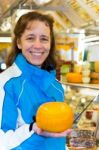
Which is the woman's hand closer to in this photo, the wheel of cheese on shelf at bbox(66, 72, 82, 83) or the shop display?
the shop display

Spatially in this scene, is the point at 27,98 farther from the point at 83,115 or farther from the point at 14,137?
the point at 83,115

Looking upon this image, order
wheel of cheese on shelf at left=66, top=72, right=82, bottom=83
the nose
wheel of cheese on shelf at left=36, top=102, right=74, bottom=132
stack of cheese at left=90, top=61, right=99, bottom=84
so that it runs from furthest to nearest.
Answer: wheel of cheese on shelf at left=66, top=72, right=82, bottom=83 → stack of cheese at left=90, top=61, right=99, bottom=84 → the nose → wheel of cheese on shelf at left=36, top=102, right=74, bottom=132

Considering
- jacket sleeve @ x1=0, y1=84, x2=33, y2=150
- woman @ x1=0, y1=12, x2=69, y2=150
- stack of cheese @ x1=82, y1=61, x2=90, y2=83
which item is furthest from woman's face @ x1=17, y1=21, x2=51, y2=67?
stack of cheese @ x1=82, y1=61, x2=90, y2=83

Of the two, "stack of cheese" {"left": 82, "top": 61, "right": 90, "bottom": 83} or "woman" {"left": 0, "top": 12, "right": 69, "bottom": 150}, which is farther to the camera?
"stack of cheese" {"left": 82, "top": 61, "right": 90, "bottom": 83}

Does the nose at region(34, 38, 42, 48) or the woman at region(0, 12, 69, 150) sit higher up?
the nose at region(34, 38, 42, 48)

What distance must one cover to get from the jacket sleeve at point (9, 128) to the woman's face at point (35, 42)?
218 millimetres

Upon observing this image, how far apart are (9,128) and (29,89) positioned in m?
0.18

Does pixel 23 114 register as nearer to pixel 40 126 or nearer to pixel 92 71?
pixel 40 126

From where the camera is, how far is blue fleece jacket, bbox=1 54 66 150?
1.47m

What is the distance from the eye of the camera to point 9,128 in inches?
57.9

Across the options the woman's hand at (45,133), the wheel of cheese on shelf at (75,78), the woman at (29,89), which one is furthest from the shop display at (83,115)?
the woman's hand at (45,133)

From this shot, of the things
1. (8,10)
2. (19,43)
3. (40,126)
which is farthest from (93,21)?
(40,126)

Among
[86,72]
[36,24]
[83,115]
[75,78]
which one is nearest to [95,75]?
[86,72]

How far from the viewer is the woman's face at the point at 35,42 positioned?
1.56 meters
